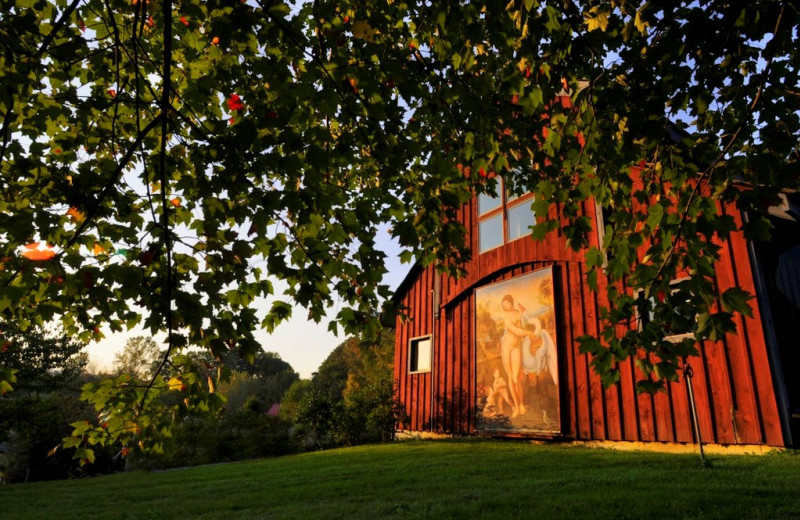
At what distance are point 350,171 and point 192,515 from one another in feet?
17.5

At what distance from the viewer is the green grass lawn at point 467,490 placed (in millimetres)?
4719

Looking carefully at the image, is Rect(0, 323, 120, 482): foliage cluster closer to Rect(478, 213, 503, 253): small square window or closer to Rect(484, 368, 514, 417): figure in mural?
Rect(484, 368, 514, 417): figure in mural

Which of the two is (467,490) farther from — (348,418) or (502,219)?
(348,418)

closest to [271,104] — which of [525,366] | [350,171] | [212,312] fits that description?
[212,312]

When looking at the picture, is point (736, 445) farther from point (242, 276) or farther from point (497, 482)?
point (242, 276)

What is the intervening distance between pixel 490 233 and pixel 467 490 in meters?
8.32

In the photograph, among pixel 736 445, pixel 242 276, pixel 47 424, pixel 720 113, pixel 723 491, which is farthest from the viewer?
pixel 47 424

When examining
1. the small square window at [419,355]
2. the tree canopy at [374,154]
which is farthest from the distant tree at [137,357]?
the tree canopy at [374,154]

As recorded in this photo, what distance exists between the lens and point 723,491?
495 cm

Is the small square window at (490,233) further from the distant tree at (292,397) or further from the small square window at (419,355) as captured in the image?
the distant tree at (292,397)

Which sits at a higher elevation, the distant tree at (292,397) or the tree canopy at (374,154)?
the tree canopy at (374,154)

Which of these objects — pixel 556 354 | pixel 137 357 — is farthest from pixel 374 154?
pixel 137 357

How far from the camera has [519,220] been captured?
1238cm

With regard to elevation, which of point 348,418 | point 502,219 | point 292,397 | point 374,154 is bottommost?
point 348,418
